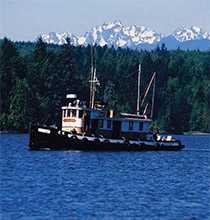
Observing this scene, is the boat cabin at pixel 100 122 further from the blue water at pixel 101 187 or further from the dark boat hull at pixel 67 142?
the blue water at pixel 101 187

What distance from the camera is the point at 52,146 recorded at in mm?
90312

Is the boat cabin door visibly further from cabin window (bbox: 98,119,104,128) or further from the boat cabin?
cabin window (bbox: 98,119,104,128)

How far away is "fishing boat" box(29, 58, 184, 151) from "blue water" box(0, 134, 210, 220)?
165 cm

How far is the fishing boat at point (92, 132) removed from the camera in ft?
291

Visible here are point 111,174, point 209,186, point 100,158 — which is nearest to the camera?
point 209,186

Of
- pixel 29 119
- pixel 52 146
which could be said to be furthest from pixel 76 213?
pixel 29 119

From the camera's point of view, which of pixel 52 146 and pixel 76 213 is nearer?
pixel 76 213

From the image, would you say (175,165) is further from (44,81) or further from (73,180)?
(44,81)

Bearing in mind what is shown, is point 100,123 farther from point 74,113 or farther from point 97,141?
point 74,113

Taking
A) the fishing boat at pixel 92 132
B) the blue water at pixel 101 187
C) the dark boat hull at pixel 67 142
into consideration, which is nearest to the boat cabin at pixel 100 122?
the fishing boat at pixel 92 132

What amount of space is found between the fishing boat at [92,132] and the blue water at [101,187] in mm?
1649

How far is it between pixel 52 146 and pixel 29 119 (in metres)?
66.8

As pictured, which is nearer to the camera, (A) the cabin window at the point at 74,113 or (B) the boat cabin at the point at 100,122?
(A) the cabin window at the point at 74,113

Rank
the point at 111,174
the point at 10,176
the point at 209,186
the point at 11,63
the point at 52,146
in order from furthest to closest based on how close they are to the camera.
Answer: the point at 11,63, the point at 52,146, the point at 111,174, the point at 10,176, the point at 209,186
